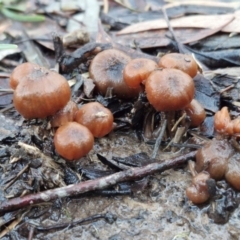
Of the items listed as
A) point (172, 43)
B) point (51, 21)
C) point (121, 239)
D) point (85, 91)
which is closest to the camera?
point (121, 239)

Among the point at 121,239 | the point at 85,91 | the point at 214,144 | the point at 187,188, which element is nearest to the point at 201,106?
the point at 214,144

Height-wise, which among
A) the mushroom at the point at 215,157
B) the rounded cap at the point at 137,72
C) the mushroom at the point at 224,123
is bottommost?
the mushroom at the point at 215,157

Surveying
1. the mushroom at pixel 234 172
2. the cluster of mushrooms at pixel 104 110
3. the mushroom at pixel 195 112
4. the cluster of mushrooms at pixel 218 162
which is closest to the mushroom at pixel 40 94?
the cluster of mushrooms at pixel 104 110

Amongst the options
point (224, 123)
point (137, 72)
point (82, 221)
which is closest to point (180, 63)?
point (137, 72)

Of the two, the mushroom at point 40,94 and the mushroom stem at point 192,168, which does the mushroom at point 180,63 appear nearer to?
the mushroom stem at point 192,168

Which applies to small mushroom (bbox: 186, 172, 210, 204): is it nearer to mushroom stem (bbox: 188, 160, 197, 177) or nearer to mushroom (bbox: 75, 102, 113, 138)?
mushroom stem (bbox: 188, 160, 197, 177)

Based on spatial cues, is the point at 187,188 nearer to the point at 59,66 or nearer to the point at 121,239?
the point at 121,239
